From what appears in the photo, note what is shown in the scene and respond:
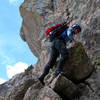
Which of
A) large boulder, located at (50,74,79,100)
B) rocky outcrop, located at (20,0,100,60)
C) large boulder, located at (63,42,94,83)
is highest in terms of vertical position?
rocky outcrop, located at (20,0,100,60)

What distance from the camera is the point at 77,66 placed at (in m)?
17.0

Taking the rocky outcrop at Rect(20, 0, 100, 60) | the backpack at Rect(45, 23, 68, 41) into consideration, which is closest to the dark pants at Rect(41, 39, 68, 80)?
the backpack at Rect(45, 23, 68, 41)

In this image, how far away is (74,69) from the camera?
55.4 ft

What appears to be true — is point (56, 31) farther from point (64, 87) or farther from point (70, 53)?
point (64, 87)

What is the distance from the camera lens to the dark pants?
1655 cm

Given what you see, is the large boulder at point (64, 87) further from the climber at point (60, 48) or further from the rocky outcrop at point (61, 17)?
A: the rocky outcrop at point (61, 17)

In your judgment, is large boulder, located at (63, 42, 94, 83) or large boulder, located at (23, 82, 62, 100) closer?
large boulder, located at (23, 82, 62, 100)

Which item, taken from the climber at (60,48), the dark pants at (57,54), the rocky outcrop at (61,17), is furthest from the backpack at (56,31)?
the rocky outcrop at (61,17)

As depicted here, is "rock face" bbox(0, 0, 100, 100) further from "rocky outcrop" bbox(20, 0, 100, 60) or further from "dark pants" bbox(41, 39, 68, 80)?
"dark pants" bbox(41, 39, 68, 80)

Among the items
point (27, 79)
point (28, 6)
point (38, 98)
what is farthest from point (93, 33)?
point (28, 6)

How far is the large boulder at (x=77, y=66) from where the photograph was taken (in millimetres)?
16812

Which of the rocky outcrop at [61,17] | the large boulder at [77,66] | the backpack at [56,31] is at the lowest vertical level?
the large boulder at [77,66]

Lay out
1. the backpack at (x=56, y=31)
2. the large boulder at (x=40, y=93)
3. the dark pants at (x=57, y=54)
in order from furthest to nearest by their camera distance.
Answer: the backpack at (x=56, y=31), the dark pants at (x=57, y=54), the large boulder at (x=40, y=93)

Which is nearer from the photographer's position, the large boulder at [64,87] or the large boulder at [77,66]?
the large boulder at [64,87]
